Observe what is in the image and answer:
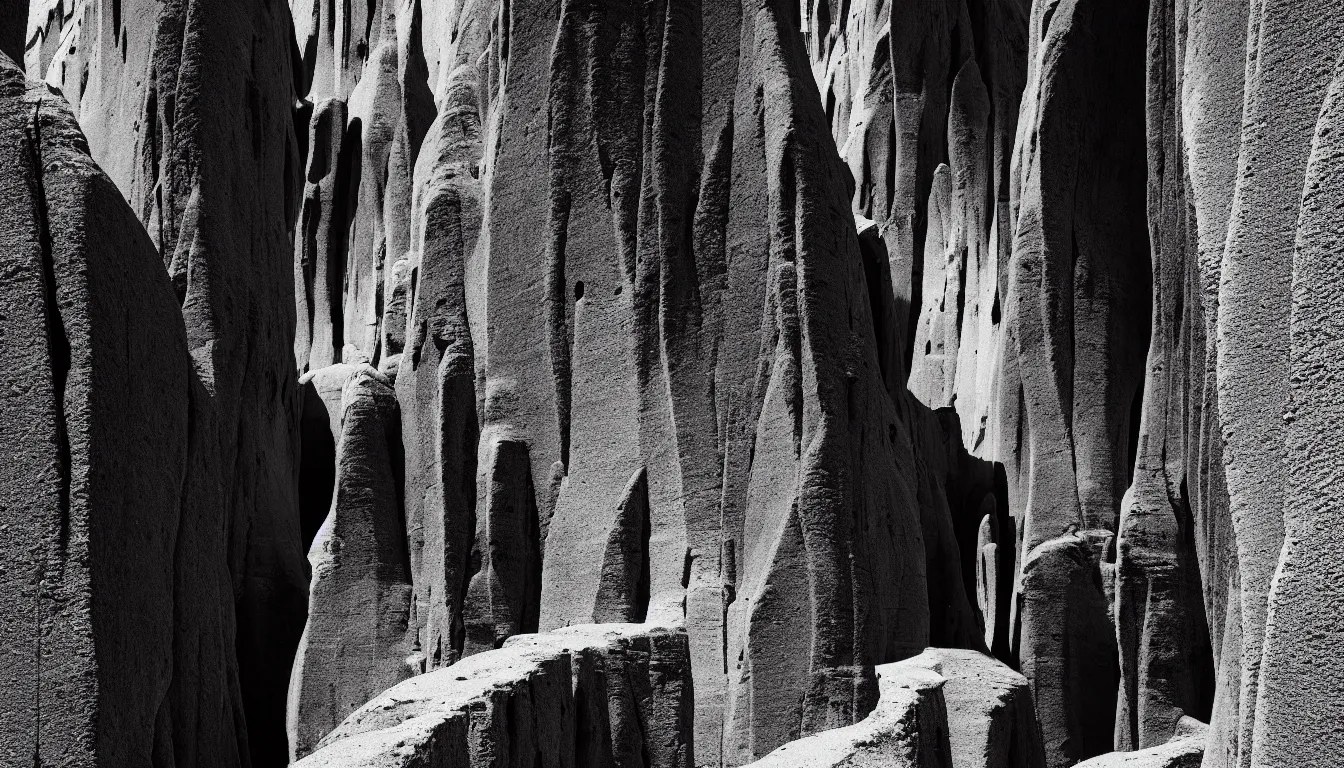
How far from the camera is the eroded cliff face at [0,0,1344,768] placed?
1139cm

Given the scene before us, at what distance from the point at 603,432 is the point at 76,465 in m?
7.33

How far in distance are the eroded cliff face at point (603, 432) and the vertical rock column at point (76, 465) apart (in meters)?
0.03

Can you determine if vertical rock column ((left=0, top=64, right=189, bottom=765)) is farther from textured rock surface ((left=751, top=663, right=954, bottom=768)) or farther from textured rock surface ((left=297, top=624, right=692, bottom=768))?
textured rock surface ((left=751, top=663, right=954, bottom=768))

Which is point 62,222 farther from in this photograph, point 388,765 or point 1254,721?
point 1254,721

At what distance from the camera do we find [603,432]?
17688 millimetres

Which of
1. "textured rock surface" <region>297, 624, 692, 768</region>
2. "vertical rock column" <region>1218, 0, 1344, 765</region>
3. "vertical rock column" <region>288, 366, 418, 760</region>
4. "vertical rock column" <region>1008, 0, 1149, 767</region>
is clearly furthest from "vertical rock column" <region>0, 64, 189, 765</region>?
"vertical rock column" <region>1008, 0, 1149, 767</region>

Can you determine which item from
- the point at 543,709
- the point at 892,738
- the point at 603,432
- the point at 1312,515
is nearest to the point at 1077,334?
the point at 603,432

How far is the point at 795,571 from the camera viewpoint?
15523 millimetres

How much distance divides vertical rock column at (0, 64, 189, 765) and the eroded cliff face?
0.03m

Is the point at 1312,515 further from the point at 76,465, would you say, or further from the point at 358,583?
the point at 358,583

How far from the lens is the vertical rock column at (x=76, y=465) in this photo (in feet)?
35.7

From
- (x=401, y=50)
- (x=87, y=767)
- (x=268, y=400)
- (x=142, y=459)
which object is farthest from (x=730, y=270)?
(x=401, y=50)

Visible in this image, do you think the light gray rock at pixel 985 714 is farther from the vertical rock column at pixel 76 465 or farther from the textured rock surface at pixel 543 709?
the vertical rock column at pixel 76 465

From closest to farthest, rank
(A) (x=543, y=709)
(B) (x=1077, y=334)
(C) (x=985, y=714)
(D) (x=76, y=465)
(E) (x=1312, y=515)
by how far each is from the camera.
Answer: (E) (x=1312, y=515)
(D) (x=76, y=465)
(A) (x=543, y=709)
(C) (x=985, y=714)
(B) (x=1077, y=334)
